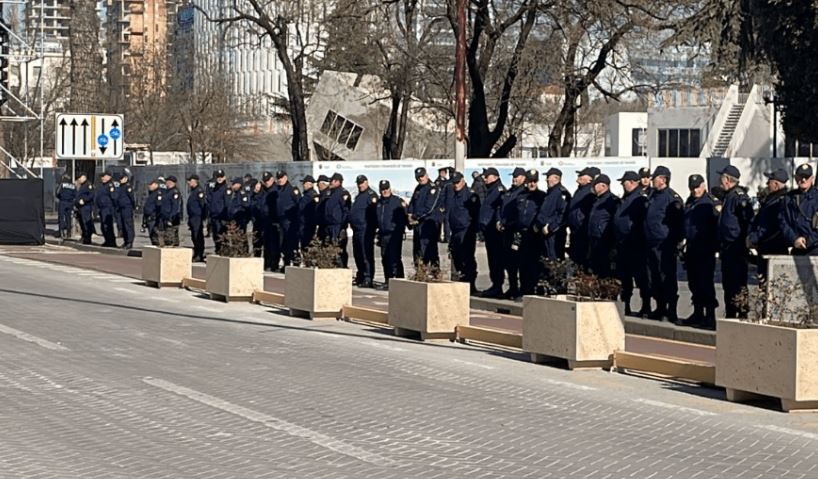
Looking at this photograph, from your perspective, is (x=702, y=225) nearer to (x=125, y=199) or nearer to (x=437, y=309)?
(x=437, y=309)

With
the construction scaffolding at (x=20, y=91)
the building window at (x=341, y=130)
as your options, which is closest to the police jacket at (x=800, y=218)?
the construction scaffolding at (x=20, y=91)

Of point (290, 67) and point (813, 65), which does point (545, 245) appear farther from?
point (290, 67)

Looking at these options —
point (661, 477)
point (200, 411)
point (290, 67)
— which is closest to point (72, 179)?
point (290, 67)

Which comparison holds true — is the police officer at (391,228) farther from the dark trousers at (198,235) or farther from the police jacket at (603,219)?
the dark trousers at (198,235)

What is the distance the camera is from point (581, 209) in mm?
20531

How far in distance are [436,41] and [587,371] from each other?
44.3 metres

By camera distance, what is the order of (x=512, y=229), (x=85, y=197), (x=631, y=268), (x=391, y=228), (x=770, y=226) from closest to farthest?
1. (x=770, y=226)
2. (x=631, y=268)
3. (x=512, y=229)
4. (x=391, y=228)
5. (x=85, y=197)

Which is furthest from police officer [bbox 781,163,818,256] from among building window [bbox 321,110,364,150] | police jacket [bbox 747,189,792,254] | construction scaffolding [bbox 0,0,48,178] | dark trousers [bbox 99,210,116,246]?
building window [bbox 321,110,364,150]

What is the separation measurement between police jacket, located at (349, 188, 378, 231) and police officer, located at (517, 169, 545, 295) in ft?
16.3

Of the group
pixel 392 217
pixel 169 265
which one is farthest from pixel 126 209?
pixel 392 217

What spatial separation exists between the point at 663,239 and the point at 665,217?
0.29m

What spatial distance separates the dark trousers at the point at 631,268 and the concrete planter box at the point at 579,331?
4522mm

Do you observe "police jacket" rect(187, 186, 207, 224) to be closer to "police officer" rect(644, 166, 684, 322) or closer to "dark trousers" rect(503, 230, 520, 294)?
"dark trousers" rect(503, 230, 520, 294)

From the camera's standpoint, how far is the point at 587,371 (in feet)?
48.0
